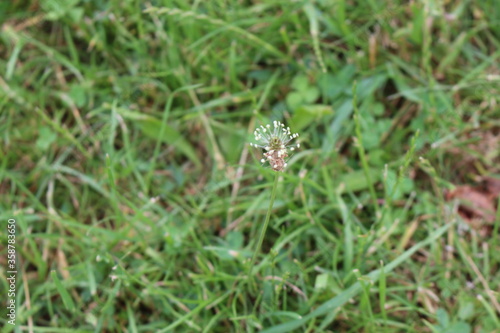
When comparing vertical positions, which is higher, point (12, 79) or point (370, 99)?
point (12, 79)

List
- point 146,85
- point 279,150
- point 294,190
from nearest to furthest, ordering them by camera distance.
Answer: point 279,150 → point 294,190 → point 146,85

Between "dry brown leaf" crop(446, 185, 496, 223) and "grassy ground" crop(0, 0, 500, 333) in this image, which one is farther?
"dry brown leaf" crop(446, 185, 496, 223)

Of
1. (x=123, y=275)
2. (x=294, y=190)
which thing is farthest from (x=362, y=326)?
(x=123, y=275)

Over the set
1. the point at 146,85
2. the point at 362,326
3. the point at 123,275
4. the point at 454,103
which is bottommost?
the point at 362,326

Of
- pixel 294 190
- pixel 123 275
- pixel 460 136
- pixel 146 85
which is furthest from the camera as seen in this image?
pixel 146 85

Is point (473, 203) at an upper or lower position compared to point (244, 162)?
lower

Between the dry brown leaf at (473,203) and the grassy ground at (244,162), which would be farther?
the dry brown leaf at (473,203)

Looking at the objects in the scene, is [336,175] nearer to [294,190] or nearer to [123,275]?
[294,190]

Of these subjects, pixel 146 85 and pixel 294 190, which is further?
pixel 146 85
